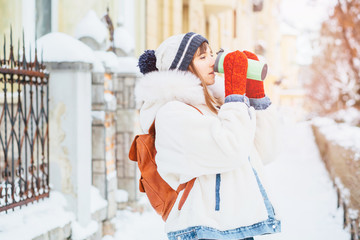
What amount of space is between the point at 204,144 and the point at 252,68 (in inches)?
20.5

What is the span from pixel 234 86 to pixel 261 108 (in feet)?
1.04

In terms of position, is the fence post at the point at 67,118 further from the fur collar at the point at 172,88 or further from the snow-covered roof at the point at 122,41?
the fur collar at the point at 172,88

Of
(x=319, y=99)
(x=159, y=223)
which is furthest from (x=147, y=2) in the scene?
(x=319, y=99)

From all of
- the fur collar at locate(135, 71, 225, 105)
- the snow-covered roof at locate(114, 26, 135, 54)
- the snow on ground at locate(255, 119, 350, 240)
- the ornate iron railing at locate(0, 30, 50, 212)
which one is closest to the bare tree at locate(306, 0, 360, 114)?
the snow on ground at locate(255, 119, 350, 240)

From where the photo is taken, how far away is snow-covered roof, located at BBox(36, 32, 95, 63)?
456cm

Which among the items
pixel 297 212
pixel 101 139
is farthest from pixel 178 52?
pixel 297 212

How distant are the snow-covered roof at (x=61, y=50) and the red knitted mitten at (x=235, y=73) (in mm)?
2686

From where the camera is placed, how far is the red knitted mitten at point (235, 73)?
2203mm

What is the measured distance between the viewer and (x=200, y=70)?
7.82ft

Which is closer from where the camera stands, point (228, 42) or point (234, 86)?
point (234, 86)

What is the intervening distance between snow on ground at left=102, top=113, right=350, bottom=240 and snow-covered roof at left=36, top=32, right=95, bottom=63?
2.10m

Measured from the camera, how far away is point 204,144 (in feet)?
6.86

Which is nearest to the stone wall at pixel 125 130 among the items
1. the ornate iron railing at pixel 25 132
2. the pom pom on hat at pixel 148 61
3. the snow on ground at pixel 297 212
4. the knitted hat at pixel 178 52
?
the snow on ground at pixel 297 212

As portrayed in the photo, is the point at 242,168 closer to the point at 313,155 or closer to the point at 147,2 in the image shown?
the point at 147,2
